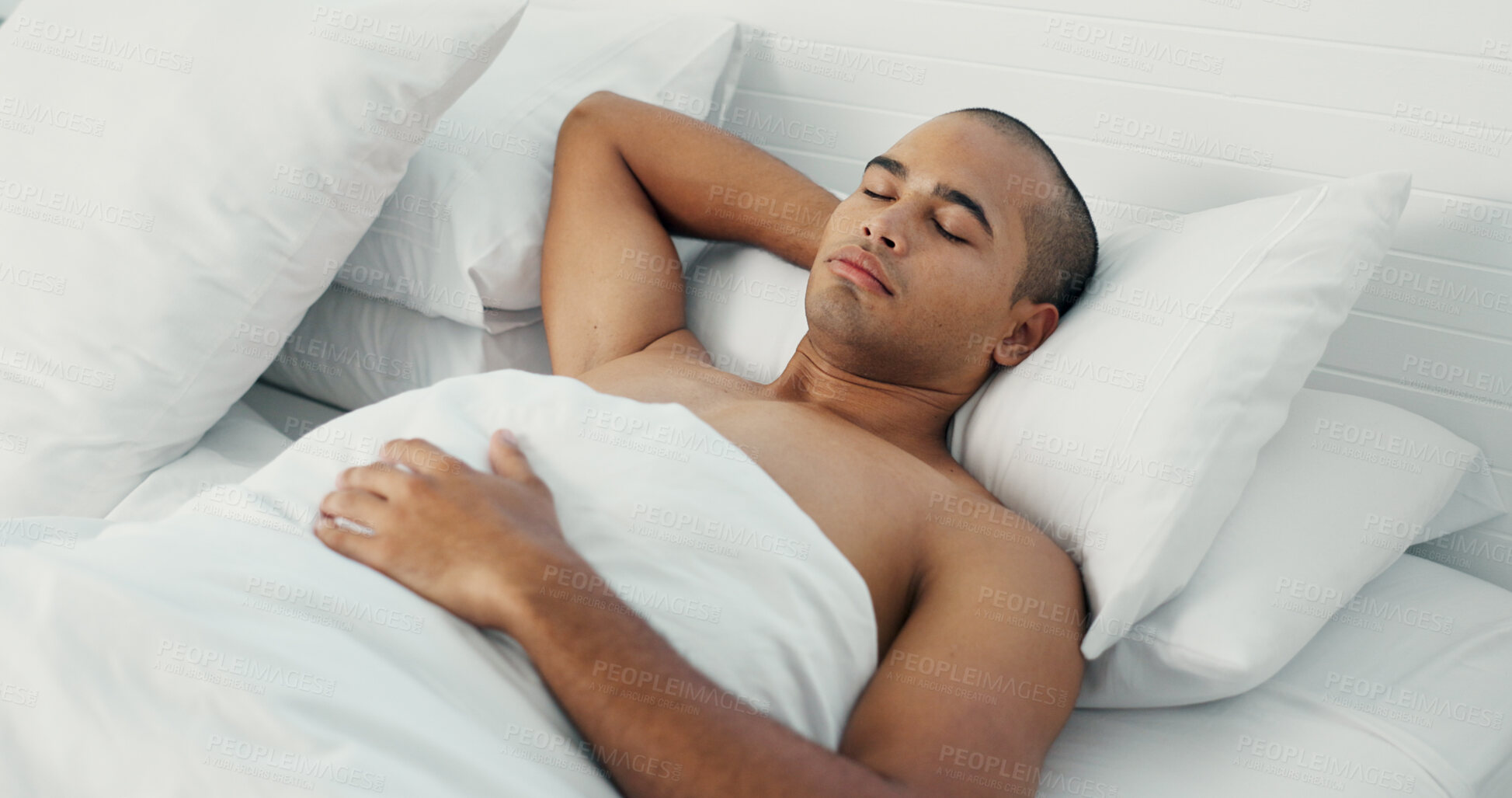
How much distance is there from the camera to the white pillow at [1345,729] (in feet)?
3.68

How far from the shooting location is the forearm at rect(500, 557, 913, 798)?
0.93m

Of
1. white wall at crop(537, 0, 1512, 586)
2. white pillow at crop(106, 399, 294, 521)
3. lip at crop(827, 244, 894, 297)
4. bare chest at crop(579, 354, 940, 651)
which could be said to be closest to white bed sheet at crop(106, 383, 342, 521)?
white pillow at crop(106, 399, 294, 521)

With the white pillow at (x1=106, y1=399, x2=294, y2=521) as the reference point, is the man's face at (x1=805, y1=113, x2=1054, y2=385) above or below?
above

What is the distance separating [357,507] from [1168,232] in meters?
1.08

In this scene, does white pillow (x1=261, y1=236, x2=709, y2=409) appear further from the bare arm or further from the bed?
the bare arm

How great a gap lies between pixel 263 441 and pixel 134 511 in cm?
22

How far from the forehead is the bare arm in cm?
49

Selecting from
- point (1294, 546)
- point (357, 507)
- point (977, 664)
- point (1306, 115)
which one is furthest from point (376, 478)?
point (1306, 115)

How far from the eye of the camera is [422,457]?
114cm

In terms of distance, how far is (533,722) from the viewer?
3.09 ft

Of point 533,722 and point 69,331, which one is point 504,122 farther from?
point 533,722

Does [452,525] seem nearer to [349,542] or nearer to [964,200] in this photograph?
[349,542]

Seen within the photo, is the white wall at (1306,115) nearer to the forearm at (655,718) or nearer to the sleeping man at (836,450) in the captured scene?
the sleeping man at (836,450)

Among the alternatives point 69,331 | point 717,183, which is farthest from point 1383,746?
point 69,331
